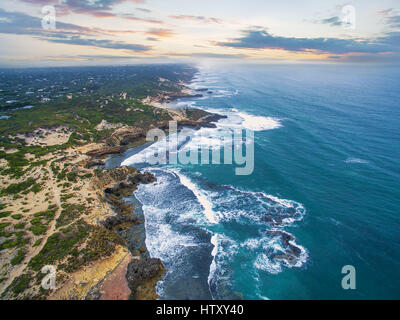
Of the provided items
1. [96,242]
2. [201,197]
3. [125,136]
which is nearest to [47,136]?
[125,136]

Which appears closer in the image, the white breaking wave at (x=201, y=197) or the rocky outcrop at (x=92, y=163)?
the white breaking wave at (x=201, y=197)

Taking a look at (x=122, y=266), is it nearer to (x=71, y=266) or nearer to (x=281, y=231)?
(x=71, y=266)

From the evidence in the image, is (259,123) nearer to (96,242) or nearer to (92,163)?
(92,163)

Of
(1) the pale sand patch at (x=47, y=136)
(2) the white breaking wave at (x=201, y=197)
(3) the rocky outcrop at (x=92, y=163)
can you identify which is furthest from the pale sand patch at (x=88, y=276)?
(1) the pale sand patch at (x=47, y=136)

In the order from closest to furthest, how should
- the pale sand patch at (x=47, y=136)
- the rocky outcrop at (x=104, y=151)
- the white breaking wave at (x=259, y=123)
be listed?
the rocky outcrop at (x=104, y=151)
the pale sand patch at (x=47, y=136)
the white breaking wave at (x=259, y=123)

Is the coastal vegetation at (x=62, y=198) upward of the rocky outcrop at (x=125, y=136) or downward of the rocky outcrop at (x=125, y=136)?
downward

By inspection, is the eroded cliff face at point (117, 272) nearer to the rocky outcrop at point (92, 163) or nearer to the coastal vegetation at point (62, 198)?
the coastal vegetation at point (62, 198)

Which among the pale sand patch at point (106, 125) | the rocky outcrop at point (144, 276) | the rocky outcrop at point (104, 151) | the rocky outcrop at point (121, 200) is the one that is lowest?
the rocky outcrop at point (144, 276)

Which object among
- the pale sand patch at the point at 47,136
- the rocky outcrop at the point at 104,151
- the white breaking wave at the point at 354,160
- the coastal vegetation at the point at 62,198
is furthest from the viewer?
the pale sand patch at the point at 47,136

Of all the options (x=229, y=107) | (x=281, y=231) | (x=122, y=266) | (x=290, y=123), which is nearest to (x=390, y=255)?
(x=281, y=231)

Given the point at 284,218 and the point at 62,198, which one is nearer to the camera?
the point at 284,218
